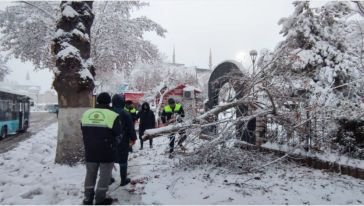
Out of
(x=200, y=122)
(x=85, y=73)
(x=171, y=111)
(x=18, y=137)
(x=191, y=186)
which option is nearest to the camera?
(x=191, y=186)

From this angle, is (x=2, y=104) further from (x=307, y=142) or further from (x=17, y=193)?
(x=307, y=142)

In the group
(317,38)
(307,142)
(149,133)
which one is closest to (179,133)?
(149,133)

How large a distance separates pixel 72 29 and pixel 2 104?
381 inches

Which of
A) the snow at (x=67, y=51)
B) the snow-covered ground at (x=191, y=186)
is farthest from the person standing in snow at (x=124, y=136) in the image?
the snow at (x=67, y=51)

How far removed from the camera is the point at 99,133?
5191 millimetres

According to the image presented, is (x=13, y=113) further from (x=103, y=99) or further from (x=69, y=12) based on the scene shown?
(x=103, y=99)

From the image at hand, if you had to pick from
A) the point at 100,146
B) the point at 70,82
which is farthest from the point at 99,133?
the point at 70,82

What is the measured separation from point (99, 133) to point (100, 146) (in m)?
0.22

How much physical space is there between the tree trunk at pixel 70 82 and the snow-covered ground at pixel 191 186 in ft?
1.71

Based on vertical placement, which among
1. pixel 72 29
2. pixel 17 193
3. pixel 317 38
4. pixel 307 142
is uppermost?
pixel 317 38

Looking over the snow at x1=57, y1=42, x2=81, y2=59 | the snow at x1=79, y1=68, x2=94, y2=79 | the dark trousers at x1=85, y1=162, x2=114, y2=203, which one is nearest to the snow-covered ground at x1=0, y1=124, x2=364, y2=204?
the dark trousers at x1=85, y1=162, x2=114, y2=203

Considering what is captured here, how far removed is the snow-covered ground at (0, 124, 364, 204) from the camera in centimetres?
557

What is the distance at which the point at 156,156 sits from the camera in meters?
9.57

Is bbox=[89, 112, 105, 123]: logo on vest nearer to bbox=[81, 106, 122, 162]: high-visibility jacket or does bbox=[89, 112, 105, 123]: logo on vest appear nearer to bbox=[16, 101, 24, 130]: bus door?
bbox=[81, 106, 122, 162]: high-visibility jacket
